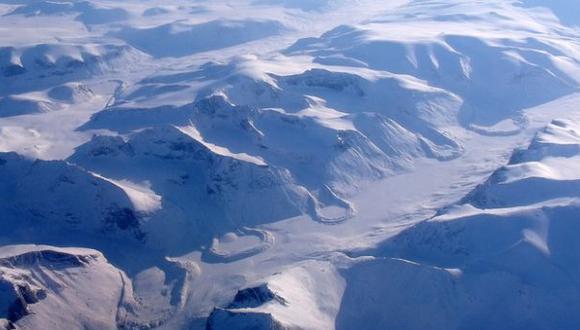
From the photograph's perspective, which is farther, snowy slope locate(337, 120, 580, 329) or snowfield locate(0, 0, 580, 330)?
snowfield locate(0, 0, 580, 330)

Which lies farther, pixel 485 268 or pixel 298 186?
pixel 298 186

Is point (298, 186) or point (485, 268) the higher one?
point (485, 268)

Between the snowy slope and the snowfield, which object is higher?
the snowy slope

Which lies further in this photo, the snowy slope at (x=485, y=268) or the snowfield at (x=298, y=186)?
the snowfield at (x=298, y=186)

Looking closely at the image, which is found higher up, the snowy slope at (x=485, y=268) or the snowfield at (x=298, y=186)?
the snowy slope at (x=485, y=268)

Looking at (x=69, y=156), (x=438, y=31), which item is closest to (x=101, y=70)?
(x=69, y=156)

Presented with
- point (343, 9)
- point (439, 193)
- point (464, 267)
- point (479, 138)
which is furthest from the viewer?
point (343, 9)

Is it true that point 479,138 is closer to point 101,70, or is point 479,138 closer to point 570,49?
point 570,49

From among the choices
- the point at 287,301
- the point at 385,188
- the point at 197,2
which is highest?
the point at 287,301
